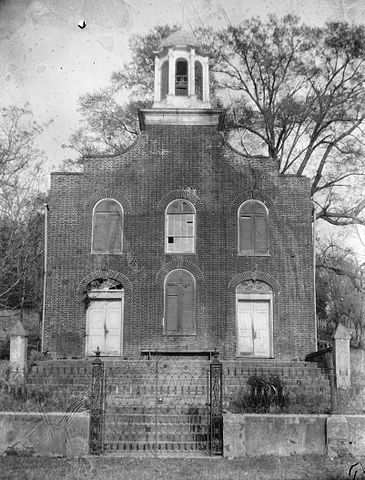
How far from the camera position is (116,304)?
22812 millimetres

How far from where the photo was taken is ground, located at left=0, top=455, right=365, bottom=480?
11641 millimetres

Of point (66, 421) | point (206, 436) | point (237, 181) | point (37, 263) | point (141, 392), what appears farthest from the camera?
point (37, 263)

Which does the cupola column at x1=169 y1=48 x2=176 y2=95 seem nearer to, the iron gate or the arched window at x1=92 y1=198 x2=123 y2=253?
the arched window at x1=92 y1=198 x2=123 y2=253

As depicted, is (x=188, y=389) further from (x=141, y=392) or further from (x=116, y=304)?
(x=116, y=304)

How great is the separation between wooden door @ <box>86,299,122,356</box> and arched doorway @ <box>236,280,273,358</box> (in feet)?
13.4

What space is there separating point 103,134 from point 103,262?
43.3ft

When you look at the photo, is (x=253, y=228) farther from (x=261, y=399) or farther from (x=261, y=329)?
(x=261, y=399)

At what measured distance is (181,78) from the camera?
2533 centimetres

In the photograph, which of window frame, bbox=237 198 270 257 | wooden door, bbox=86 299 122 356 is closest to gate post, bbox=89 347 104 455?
wooden door, bbox=86 299 122 356

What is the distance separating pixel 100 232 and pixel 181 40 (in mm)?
8086

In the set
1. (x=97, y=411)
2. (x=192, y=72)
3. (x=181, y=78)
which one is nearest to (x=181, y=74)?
(x=181, y=78)

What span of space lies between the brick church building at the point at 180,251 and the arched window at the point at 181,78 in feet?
3.54

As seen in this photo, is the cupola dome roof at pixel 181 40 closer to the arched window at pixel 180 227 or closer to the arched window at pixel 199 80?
the arched window at pixel 199 80

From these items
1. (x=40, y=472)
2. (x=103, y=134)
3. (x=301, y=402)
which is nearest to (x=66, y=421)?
(x=40, y=472)
